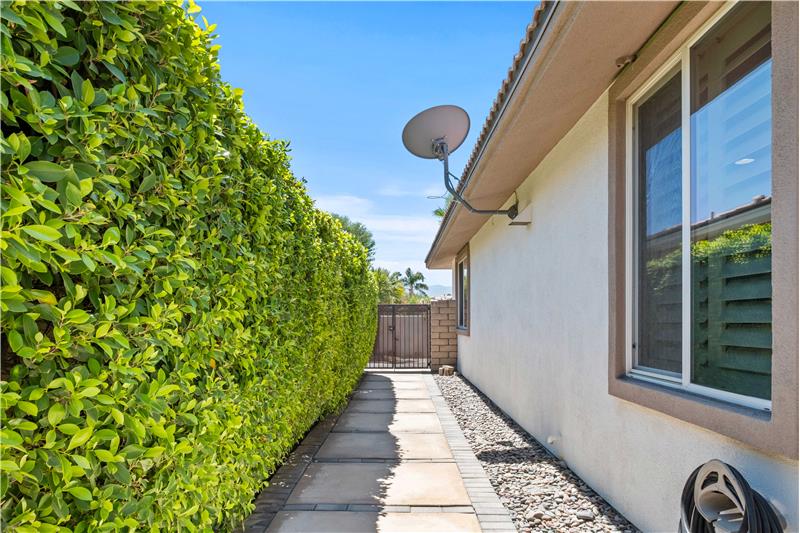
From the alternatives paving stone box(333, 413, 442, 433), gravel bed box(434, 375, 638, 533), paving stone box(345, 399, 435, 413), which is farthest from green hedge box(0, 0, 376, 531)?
paving stone box(345, 399, 435, 413)

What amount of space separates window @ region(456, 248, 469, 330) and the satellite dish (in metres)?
6.34

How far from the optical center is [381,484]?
443 centimetres

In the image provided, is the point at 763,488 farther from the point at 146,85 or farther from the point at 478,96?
the point at 478,96

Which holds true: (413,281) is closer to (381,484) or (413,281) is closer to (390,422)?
(390,422)

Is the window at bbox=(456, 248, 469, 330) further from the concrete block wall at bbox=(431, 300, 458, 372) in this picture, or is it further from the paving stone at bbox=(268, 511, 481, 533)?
the paving stone at bbox=(268, 511, 481, 533)

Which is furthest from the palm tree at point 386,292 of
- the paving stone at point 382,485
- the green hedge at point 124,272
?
the green hedge at point 124,272

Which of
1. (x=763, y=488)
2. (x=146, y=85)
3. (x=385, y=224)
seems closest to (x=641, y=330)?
(x=763, y=488)

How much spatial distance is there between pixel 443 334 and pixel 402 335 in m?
3.61

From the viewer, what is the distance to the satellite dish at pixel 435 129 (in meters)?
6.05

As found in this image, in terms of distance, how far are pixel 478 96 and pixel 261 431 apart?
674 cm

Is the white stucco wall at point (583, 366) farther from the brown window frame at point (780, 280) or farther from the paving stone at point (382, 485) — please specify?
the paving stone at point (382, 485)

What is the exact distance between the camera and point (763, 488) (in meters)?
2.24

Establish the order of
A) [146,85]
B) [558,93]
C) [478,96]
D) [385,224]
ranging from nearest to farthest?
[146,85]
[558,93]
[478,96]
[385,224]

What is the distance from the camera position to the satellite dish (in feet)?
19.8
